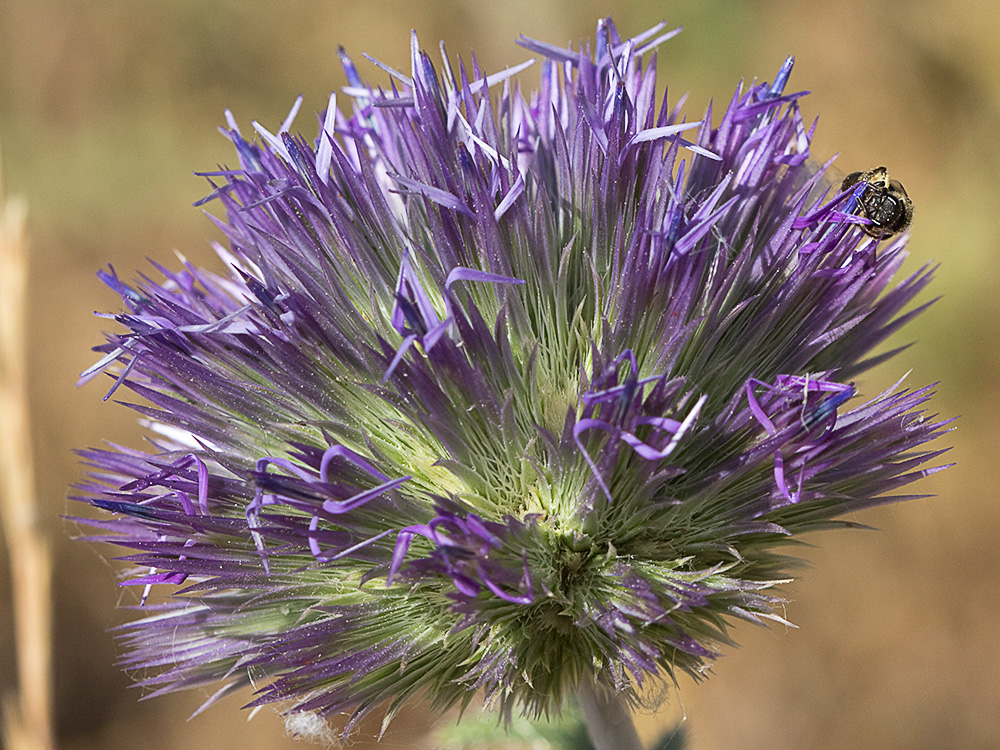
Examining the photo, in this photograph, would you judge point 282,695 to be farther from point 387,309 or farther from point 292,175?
point 292,175

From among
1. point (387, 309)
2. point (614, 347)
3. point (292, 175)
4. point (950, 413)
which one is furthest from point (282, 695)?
point (950, 413)

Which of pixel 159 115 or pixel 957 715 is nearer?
pixel 957 715

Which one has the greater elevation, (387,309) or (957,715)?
(387,309)

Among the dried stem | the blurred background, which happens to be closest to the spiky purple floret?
the dried stem

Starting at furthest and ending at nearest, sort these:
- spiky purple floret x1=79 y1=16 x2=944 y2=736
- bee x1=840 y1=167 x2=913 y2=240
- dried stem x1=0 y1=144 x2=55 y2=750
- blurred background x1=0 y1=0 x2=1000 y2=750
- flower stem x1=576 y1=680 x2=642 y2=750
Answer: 1. blurred background x1=0 y1=0 x2=1000 y2=750
2. dried stem x1=0 y1=144 x2=55 y2=750
3. bee x1=840 y1=167 x2=913 y2=240
4. flower stem x1=576 y1=680 x2=642 y2=750
5. spiky purple floret x1=79 y1=16 x2=944 y2=736

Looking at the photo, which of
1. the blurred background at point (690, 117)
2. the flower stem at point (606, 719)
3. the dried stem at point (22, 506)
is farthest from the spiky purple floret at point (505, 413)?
the blurred background at point (690, 117)

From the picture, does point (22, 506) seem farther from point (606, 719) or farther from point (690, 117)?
point (690, 117)

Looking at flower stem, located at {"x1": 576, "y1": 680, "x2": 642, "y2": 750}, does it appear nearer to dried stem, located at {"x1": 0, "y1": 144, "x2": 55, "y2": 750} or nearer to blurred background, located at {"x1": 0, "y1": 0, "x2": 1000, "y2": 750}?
dried stem, located at {"x1": 0, "y1": 144, "x2": 55, "y2": 750}

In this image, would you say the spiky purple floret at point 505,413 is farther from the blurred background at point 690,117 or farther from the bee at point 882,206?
the blurred background at point 690,117
